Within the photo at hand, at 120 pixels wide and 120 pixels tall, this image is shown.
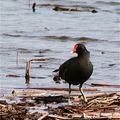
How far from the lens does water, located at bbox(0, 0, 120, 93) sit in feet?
47.1

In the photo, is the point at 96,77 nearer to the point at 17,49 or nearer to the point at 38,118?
the point at 17,49

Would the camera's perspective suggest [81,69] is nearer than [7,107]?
No

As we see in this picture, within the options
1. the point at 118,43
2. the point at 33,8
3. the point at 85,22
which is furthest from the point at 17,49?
the point at 33,8

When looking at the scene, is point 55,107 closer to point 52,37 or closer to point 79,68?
point 79,68

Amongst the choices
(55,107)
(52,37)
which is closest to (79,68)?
(55,107)

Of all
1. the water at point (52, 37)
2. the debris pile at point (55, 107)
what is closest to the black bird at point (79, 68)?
the debris pile at point (55, 107)

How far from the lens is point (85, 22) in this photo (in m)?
21.9

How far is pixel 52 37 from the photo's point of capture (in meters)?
19.5

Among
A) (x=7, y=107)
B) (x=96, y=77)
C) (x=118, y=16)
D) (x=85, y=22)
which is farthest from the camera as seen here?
(x=118, y=16)

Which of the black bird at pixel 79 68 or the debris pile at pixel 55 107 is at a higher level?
the black bird at pixel 79 68

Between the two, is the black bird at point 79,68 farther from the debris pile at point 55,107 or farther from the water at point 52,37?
the water at point 52,37

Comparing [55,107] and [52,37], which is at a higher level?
[55,107]

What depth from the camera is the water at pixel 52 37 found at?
47.1 feet

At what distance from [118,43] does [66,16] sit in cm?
459
